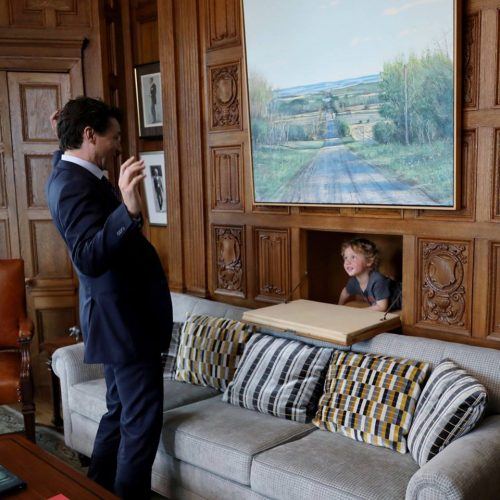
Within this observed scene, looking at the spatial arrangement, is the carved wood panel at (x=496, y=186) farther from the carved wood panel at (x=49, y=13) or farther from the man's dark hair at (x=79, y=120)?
the carved wood panel at (x=49, y=13)

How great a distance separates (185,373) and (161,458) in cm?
55

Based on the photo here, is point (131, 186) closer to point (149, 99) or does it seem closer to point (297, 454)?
point (297, 454)

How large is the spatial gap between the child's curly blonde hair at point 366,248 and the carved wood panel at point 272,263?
37 cm

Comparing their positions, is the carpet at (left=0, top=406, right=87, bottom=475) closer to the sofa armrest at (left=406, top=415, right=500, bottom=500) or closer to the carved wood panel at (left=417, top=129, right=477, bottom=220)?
the sofa armrest at (left=406, top=415, right=500, bottom=500)

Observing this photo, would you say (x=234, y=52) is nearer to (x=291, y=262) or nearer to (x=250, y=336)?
(x=291, y=262)

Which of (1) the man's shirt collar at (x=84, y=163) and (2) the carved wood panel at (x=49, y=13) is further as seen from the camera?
(2) the carved wood panel at (x=49, y=13)

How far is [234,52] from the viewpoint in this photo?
3393 mm

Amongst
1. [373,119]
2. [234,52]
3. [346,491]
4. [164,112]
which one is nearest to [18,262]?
[164,112]

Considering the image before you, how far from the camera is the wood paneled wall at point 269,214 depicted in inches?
98.9

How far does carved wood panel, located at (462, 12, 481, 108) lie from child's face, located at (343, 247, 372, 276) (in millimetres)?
906

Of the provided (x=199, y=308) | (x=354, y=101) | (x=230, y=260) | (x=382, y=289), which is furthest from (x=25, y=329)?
(x=354, y=101)

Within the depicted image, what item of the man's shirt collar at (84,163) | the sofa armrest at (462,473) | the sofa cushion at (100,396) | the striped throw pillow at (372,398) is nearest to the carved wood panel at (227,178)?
the sofa cushion at (100,396)

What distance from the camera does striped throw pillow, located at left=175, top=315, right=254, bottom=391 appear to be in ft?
10.1

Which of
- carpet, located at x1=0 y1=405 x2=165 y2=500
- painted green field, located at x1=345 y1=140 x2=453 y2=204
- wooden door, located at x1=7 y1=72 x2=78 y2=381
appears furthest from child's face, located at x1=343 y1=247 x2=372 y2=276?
wooden door, located at x1=7 y1=72 x2=78 y2=381
